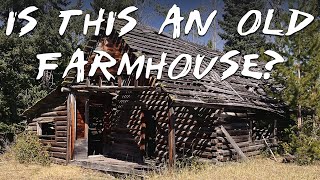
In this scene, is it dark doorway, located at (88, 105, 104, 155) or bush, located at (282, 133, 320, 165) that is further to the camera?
dark doorway, located at (88, 105, 104, 155)

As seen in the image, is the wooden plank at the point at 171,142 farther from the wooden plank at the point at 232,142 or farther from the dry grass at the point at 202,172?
the wooden plank at the point at 232,142

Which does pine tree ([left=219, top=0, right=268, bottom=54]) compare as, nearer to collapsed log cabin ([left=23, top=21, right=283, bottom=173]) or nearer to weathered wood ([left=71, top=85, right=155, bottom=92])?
collapsed log cabin ([left=23, top=21, right=283, bottom=173])

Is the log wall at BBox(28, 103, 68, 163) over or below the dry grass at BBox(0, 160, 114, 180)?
over

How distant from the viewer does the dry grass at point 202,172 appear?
1065cm

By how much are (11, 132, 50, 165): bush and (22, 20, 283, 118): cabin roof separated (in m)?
3.42

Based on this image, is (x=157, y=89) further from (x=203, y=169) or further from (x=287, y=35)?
(x=287, y=35)

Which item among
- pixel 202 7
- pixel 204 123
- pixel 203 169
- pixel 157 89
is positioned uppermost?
pixel 202 7

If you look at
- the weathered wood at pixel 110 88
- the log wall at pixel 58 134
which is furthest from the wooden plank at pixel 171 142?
the log wall at pixel 58 134

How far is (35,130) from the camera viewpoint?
1880cm

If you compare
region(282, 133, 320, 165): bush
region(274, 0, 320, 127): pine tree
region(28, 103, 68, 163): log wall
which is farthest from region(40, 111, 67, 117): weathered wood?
region(282, 133, 320, 165): bush

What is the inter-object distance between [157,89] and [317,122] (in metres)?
7.38

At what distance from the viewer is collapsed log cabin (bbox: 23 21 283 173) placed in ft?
46.6

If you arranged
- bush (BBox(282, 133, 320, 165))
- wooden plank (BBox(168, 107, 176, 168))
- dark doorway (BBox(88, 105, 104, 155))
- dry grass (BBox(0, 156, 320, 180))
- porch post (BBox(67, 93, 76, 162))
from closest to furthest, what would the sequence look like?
dry grass (BBox(0, 156, 320, 180)) < wooden plank (BBox(168, 107, 176, 168)) < bush (BBox(282, 133, 320, 165)) < porch post (BBox(67, 93, 76, 162)) < dark doorway (BBox(88, 105, 104, 155))

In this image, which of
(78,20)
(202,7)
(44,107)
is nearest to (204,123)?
(44,107)
